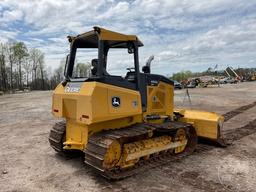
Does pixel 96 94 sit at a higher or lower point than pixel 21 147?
higher

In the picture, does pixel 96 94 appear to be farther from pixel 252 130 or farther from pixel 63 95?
pixel 252 130

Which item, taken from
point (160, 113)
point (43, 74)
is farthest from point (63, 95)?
point (43, 74)

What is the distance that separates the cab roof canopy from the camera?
6.38 m

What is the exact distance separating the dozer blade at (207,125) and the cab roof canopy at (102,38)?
2734 millimetres

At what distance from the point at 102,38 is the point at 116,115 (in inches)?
61.7

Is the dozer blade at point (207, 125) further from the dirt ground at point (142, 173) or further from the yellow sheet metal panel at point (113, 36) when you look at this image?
the yellow sheet metal panel at point (113, 36)

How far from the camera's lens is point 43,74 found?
9112 centimetres

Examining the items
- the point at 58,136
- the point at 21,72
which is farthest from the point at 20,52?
the point at 58,136

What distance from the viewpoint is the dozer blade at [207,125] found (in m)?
8.24

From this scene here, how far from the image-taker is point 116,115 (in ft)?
20.9

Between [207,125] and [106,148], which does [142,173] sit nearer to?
[106,148]

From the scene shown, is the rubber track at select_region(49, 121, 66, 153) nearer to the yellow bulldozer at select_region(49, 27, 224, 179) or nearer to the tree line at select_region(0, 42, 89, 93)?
the yellow bulldozer at select_region(49, 27, 224, 179)

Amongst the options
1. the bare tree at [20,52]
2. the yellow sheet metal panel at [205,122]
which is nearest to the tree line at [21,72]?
the bare tree at [20,52]

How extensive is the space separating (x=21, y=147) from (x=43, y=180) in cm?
324
